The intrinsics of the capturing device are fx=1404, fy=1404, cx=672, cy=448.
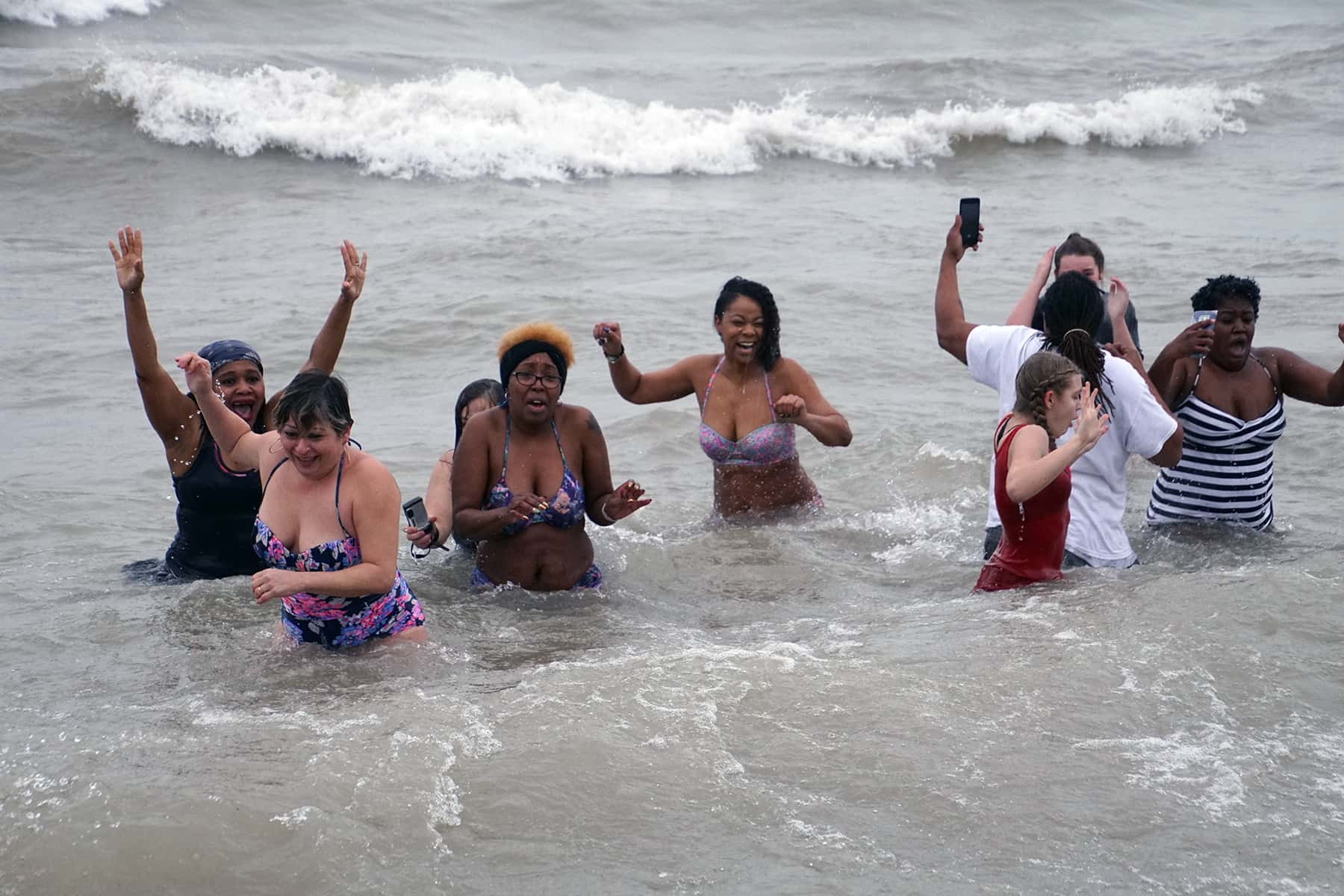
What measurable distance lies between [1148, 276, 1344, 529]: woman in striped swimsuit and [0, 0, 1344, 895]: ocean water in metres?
0.21

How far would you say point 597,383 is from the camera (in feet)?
37.6

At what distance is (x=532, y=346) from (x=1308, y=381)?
3.54 m

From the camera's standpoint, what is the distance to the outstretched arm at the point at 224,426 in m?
5.54

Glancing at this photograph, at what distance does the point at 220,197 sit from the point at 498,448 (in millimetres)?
11958

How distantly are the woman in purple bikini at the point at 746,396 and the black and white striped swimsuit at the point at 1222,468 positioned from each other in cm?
160

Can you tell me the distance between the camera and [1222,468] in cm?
658

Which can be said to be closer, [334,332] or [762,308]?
[334,332]

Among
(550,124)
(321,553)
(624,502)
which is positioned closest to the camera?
(321,553)

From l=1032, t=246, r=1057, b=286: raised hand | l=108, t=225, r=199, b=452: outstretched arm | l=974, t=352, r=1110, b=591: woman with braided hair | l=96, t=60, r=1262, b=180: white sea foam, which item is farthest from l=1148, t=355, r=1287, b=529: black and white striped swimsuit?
l=96, t=60, r=1262, b=180: white sea foam

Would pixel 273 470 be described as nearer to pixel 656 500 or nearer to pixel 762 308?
pixel 762 308

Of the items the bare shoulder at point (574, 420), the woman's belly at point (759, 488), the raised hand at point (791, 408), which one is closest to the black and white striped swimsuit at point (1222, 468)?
the raised hand at point (791, 408)

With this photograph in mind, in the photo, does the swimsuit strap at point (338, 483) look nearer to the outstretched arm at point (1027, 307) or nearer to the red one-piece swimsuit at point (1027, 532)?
the red one-piece swimsuit at point (1027, 532)

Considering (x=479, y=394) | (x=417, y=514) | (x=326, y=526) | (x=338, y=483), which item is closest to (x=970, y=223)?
(x=479, y=394)

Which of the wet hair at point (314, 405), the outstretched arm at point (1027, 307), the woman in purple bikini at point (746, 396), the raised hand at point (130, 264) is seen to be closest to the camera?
the wet hair at point (314, 405)
